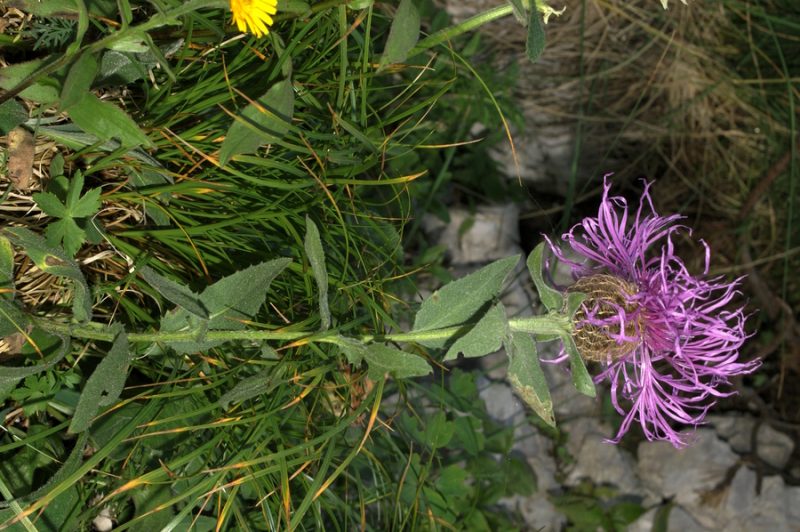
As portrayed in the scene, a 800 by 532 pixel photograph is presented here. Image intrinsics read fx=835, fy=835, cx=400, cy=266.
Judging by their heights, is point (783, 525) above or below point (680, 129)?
below

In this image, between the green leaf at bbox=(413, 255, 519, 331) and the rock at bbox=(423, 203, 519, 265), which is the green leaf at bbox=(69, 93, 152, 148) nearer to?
the green leaf at bbox=(413, 255, 519, 331)

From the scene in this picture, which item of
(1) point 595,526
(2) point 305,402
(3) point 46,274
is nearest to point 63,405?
(3) point 46,274

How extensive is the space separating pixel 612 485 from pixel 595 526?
0.13 metres

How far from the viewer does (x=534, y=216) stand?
7.30ft

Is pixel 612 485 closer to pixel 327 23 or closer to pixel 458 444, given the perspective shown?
pixel 458 444

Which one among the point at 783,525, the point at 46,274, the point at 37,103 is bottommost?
the point at 783,525

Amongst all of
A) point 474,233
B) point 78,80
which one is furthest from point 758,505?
point 78,80

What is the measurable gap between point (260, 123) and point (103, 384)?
36 cm

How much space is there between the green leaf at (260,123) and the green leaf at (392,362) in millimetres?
286

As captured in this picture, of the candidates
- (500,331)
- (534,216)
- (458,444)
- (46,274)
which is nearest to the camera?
(500,331)

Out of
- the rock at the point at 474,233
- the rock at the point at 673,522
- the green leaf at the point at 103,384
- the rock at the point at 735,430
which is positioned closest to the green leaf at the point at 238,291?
the green leaf at the point at 103,384

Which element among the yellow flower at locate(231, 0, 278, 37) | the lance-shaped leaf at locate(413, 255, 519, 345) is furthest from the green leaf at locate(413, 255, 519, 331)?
the yellow flower at locate(231, 0, 278, 37)

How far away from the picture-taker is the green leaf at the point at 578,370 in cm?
101

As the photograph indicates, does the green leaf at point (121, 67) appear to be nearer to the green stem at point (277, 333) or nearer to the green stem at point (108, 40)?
the green stem at point (108, 40)
